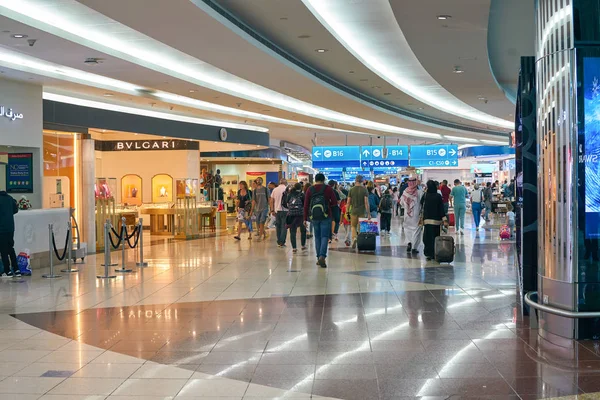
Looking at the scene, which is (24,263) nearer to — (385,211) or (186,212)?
(186,212)

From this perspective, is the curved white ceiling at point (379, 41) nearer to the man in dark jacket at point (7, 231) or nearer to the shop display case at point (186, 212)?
the man in dark jacket at point (7, 231)

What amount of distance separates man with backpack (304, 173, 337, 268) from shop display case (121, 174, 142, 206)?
13797mm

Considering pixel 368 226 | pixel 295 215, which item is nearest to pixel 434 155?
pixel 368 226

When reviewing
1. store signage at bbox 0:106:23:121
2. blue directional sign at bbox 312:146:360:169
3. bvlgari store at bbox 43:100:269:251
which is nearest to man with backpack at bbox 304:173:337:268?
bvlgari store at bbox 43:100:269:251

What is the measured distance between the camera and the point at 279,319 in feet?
26.0

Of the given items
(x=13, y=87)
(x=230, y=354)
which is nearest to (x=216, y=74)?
(x=13, y=87)

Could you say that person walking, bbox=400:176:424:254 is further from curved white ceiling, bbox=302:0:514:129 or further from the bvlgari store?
the bvlgari store

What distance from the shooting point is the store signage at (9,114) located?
13234 millimetres

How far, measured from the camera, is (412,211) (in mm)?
14812

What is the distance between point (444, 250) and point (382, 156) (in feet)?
66.6

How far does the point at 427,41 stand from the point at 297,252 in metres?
5.73

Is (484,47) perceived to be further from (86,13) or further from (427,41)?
(86,13)

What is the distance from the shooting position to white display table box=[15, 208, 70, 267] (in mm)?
12762

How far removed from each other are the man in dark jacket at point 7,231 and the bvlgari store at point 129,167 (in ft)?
11.5
